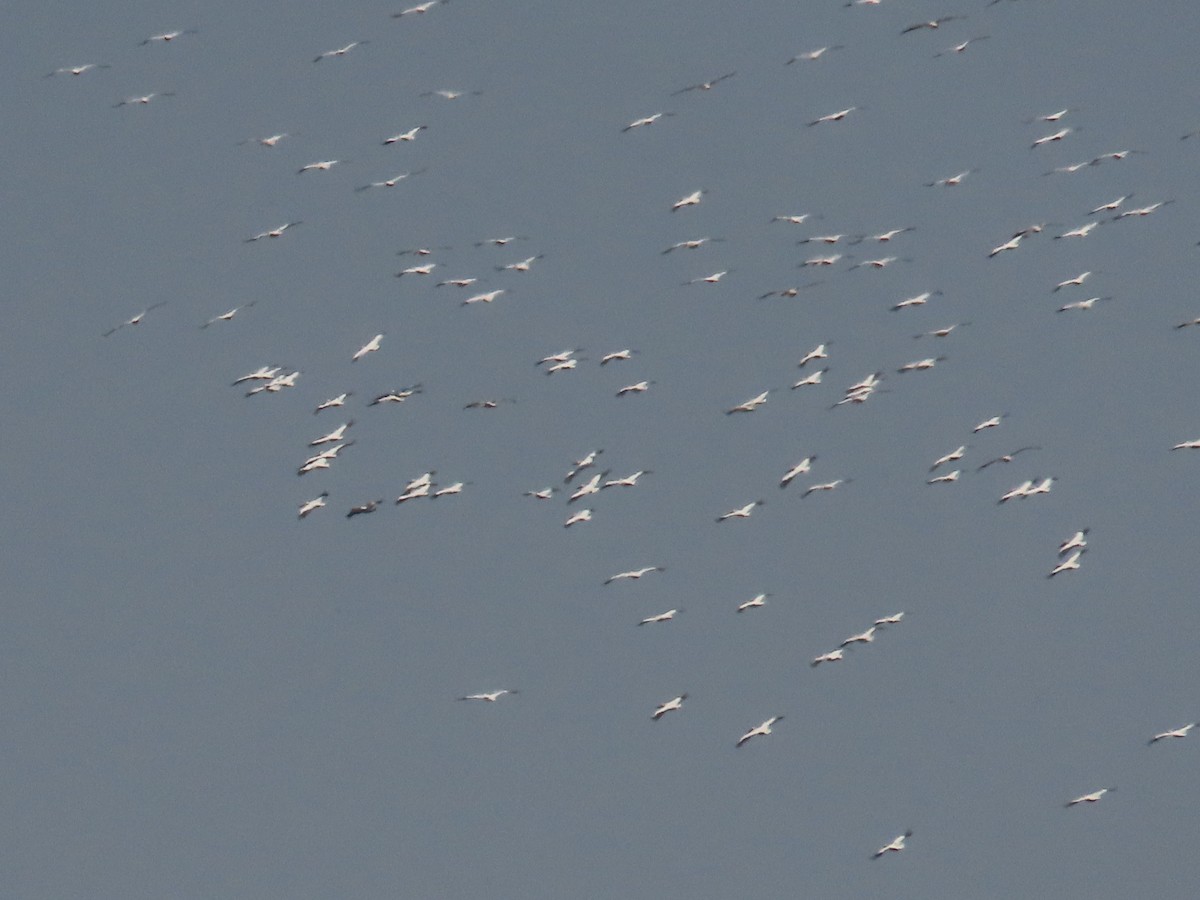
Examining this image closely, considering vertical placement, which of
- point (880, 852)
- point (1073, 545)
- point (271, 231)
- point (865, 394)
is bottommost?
point (880, 852)

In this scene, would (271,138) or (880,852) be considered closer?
(271,138)

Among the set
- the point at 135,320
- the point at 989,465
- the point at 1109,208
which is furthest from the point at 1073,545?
the point at 135,320

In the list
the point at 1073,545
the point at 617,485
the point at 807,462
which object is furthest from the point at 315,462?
the point at 1073,545

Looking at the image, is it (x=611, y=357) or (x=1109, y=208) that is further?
(x=1109, y=208)

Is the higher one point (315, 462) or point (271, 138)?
point (271, 138)

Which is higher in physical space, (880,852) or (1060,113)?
(1060,113)

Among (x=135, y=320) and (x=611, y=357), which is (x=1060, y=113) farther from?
(x=135, y=320)

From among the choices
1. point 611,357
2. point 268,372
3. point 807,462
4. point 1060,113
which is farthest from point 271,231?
point 1060,113

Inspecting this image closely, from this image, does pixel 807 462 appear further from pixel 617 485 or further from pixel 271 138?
pixel 271 138
